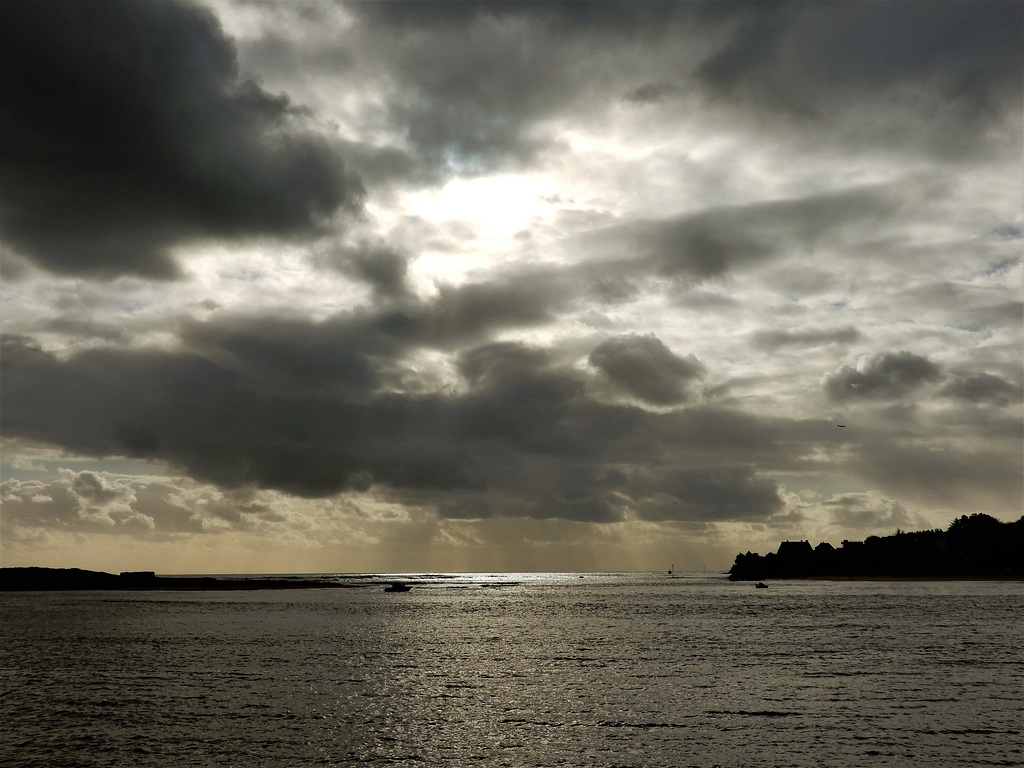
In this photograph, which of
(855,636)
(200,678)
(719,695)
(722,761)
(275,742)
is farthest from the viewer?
(855,636)

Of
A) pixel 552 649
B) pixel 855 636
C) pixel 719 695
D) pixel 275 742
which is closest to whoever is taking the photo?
pixel 275 742

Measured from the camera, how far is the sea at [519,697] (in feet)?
107

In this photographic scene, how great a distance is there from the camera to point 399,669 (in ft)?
190

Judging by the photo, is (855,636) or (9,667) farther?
(855,636)

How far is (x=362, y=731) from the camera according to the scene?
120 feet

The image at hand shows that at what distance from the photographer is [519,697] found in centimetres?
4528

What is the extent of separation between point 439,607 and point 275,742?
113 meters

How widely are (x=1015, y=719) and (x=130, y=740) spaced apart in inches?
1706

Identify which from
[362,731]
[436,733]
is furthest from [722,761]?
[362,731]

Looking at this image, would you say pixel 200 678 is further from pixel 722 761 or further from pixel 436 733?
pixel 722 761

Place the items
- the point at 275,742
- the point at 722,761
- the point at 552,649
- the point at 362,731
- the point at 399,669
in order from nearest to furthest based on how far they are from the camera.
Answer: the point at 722,761, the point at 275,742, the point at 362,731, the point at 399,669, the point at 552,649

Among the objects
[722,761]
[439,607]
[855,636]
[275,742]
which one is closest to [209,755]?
[275,742]

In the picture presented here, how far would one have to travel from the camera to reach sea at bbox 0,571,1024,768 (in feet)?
107

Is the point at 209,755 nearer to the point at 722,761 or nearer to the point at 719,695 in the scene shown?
the point at 722,761
